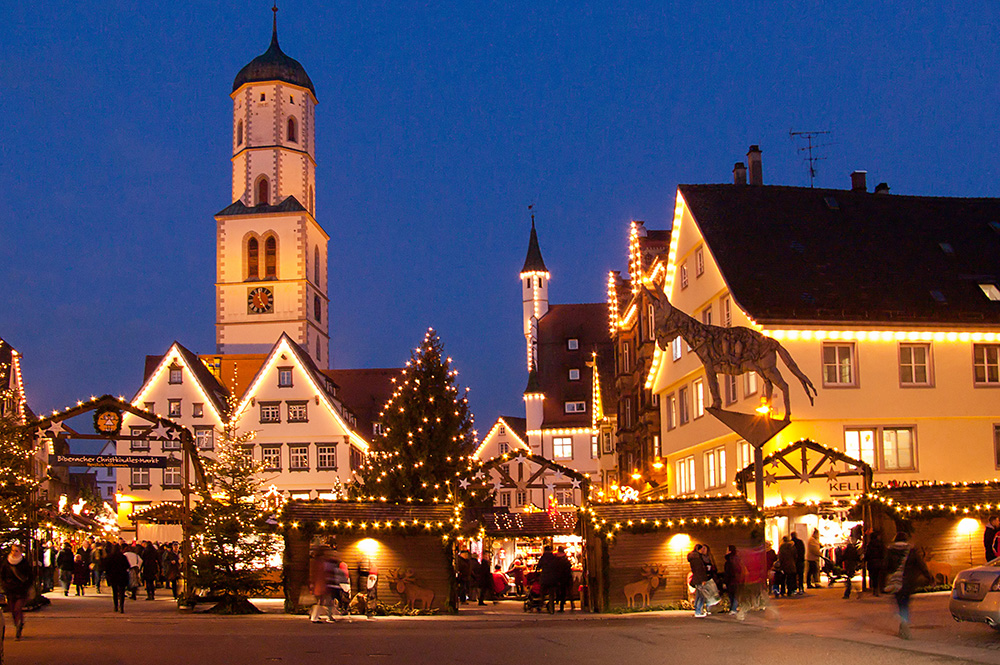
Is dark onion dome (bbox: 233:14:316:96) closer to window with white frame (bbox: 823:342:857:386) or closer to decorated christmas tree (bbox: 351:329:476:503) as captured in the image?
decorated christmas tree (bbox: 351:329:476:503)

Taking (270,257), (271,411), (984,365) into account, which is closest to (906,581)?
(984,365)

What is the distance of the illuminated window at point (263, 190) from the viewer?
98875 millimetres

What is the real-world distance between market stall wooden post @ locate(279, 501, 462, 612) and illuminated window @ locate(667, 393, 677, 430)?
1751 centimetres

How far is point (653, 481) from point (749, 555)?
22.9m

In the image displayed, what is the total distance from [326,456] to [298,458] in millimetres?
1543

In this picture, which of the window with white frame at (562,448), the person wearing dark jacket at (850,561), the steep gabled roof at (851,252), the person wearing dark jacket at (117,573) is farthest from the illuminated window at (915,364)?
the window with white frame at (562,448)

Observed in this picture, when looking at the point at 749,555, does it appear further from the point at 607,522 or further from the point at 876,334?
the point at 876,334

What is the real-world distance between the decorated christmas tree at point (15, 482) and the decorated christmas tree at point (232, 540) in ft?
13.1

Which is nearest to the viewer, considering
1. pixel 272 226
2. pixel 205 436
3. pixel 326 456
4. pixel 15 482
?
pixel 15 482

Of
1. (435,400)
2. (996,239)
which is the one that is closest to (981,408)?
(996,239)

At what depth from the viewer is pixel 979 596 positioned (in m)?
17.3

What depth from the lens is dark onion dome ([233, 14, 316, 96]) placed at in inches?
3984

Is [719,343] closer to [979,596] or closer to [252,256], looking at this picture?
[979,596]

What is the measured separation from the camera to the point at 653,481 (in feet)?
156
